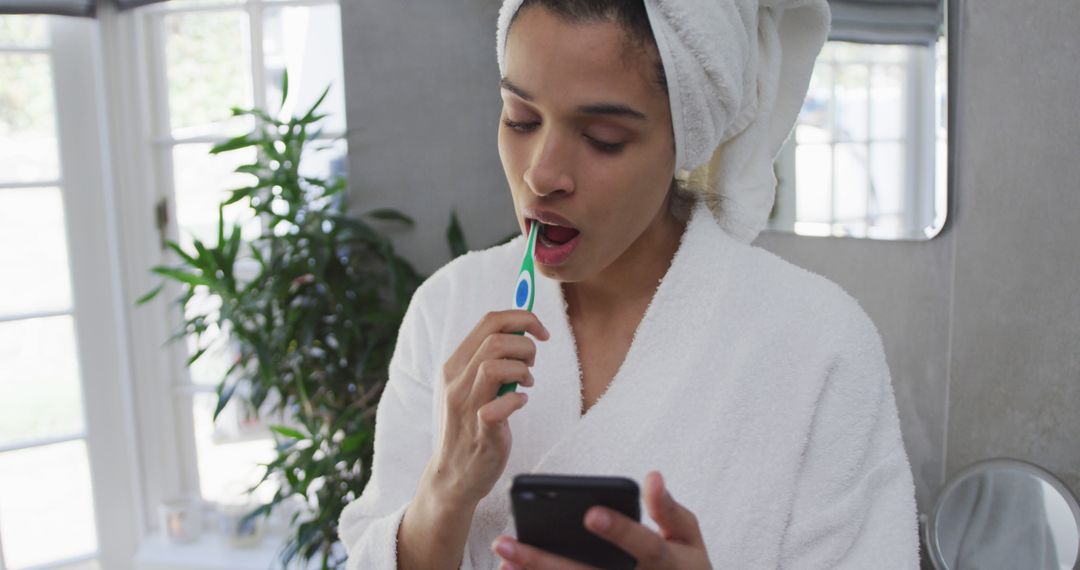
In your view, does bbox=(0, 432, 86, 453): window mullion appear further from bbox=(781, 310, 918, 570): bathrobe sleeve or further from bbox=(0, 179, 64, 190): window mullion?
bbox=(781, 310, 918, 570): bathrobe sleeve

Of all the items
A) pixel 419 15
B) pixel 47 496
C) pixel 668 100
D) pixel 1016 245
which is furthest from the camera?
pixel 47 496

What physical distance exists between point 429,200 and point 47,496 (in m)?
1.53

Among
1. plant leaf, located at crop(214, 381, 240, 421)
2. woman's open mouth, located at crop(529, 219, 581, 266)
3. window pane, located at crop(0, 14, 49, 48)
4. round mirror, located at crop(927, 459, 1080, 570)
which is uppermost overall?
window pane, located at crop(0, 14, 49, 48)

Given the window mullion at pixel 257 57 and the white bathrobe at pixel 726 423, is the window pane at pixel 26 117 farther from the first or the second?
the white bathrobe at pixel 726 423

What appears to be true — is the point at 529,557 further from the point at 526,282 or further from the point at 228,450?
the point at 228,450

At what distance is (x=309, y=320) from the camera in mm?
2029

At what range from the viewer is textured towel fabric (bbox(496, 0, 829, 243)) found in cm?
77

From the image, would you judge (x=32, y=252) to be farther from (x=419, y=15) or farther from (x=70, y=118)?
(x=419, y=15)

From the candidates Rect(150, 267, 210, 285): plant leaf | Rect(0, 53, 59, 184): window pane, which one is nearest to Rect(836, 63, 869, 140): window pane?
Rect(150, 267, 210, 285): plant leaf

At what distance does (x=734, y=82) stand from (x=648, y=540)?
1.39ft

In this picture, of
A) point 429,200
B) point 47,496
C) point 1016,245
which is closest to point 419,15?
point 429,200

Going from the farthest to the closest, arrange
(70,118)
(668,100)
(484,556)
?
(70,118) < (484,556) < (668,100)

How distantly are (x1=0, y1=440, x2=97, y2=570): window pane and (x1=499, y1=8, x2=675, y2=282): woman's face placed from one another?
2387 millimetres

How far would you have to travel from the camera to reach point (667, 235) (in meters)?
0.96
